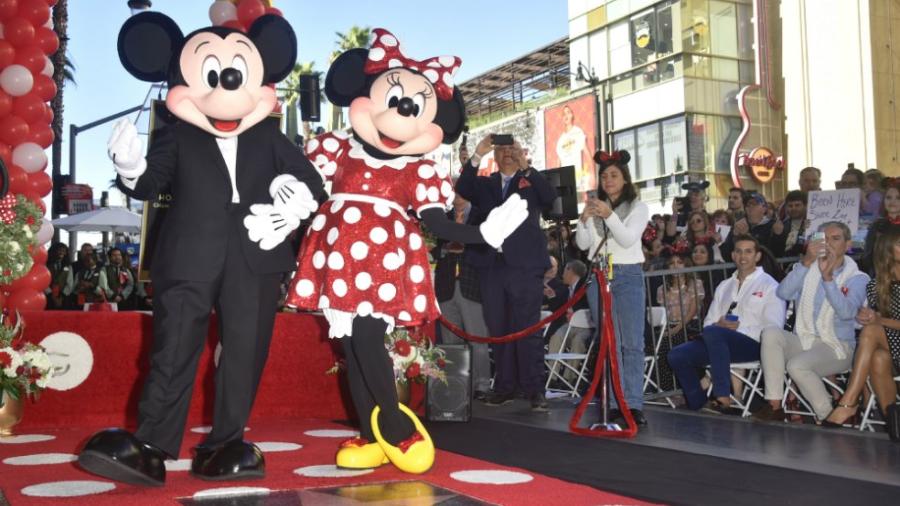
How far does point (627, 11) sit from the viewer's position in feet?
73.1

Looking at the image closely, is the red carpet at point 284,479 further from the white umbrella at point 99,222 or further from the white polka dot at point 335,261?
the white umbrella at point 99,222

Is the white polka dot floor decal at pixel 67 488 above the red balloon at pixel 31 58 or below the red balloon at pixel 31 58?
below

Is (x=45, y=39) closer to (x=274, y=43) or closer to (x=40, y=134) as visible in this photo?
(x=40, y=134)

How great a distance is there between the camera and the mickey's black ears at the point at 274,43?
10.9 ft

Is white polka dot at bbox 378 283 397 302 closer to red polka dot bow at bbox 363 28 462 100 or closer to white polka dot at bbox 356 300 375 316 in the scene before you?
white polka dot at bbox 356 300 375 316

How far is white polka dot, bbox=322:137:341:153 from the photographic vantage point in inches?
142

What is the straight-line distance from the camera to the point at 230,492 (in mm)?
2848

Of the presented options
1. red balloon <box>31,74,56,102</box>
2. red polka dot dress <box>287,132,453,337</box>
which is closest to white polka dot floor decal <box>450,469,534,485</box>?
red polka dot dress <box>287,132,453,337</box>

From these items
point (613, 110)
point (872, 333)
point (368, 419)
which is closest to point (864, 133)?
point (613, 110)

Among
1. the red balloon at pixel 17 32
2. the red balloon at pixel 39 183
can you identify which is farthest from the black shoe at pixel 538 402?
the red balloon at pixel 17 32

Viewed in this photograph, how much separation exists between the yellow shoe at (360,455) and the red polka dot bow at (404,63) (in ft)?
4.69

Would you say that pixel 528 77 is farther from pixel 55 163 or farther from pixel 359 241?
pixel 359 241

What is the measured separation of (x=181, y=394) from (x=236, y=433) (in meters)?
0.27

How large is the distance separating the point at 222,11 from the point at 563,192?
2.89 metres
